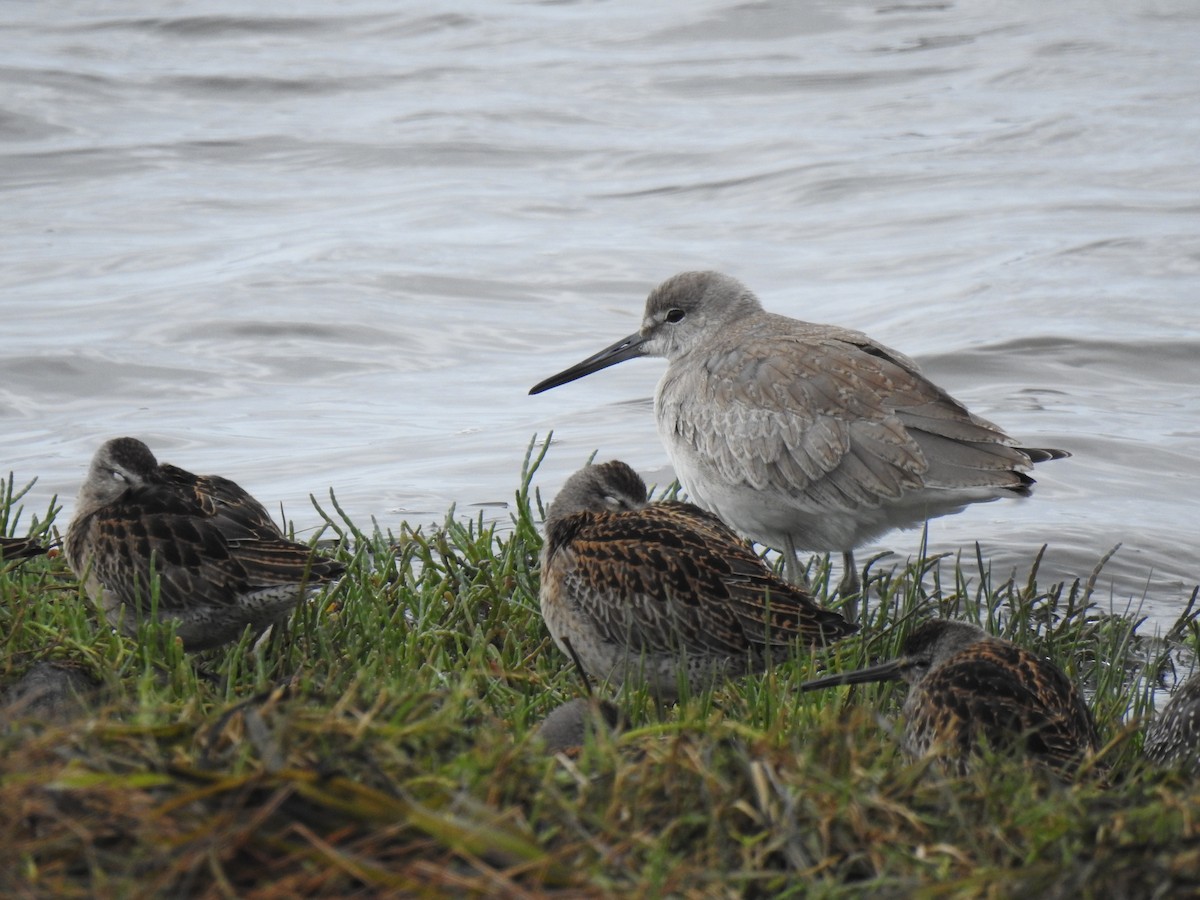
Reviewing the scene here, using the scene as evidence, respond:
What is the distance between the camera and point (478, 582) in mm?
7395

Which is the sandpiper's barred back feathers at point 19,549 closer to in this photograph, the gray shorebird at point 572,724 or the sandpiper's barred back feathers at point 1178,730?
the gray shorebird at point 572,724

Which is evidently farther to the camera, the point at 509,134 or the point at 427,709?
the point at 509,134

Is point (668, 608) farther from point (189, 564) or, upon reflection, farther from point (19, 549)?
point (19, 549)

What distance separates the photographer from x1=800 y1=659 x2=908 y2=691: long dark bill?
5867mm

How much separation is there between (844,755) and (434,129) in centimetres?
2117

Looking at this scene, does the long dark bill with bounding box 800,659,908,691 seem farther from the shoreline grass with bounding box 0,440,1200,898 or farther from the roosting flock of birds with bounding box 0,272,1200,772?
the shoreline grass with bounding box 0,440,1200,898

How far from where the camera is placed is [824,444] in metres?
7.90

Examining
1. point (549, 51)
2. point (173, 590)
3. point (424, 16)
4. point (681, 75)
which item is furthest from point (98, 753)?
point (424, 16)

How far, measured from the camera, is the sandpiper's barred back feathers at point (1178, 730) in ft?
17.9

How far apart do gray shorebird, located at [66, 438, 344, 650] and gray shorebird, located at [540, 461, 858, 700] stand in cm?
95

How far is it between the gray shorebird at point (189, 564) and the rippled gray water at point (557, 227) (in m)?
3.99

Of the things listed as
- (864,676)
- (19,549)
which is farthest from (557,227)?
(864,676)

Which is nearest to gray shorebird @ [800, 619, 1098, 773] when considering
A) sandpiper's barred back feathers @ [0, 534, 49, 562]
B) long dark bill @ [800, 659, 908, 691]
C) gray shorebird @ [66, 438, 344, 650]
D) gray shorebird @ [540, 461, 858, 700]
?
long dark bill @ [800, 659, 908, 691]

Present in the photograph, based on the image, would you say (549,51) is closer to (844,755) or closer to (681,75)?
(681,75)
